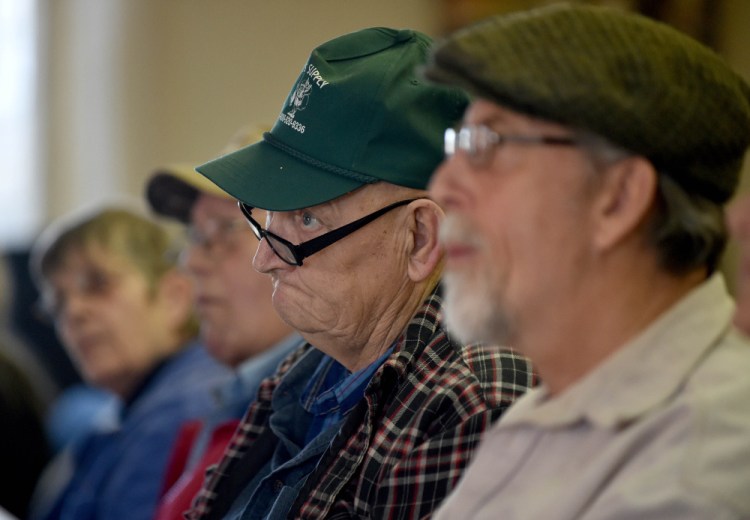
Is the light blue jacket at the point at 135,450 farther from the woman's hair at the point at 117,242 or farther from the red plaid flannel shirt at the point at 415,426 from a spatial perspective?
the red plaid flannel shirt at the point at 415,426

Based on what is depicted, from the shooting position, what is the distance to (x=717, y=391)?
1040mm

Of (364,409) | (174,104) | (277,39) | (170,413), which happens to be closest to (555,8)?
(364,409)

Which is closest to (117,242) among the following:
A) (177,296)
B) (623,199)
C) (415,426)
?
(177,296)

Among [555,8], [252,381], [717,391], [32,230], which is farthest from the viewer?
[32,230]

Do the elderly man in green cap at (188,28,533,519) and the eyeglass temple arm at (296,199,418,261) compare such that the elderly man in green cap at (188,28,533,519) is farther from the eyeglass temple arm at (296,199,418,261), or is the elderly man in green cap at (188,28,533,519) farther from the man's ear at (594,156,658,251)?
the man's ear at (594,156,658,251)

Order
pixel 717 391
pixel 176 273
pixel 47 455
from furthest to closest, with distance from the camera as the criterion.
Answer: pixel 47 455 → pixel 176 273 → pixel 717 391

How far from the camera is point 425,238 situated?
162cm

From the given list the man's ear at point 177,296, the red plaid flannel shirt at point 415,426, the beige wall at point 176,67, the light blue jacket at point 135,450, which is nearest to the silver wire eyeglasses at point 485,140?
the red plaid flannel shirt at point 415,426

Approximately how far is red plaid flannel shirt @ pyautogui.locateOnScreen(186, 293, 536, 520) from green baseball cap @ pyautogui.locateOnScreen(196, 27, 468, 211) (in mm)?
227

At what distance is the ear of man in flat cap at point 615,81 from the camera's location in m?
1.07

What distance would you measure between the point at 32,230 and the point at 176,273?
2585 millimetres

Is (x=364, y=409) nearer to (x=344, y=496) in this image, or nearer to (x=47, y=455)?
(x=344, y=496)

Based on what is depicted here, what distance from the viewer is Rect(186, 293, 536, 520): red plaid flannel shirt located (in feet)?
4.45

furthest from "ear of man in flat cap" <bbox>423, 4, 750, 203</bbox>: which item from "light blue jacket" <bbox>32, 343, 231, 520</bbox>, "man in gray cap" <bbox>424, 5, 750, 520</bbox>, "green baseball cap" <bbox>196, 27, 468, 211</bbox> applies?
"light blue jacket" <bbox>32, 343, 231, 520</bbox>
